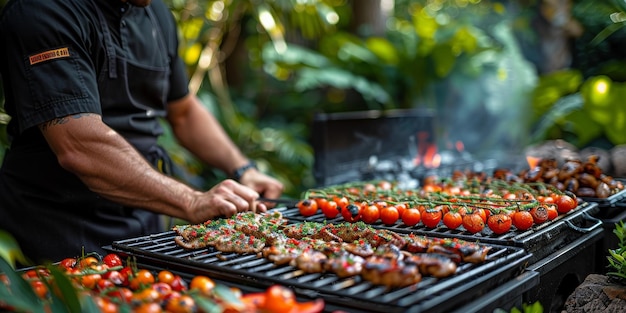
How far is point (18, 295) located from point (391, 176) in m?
3.33

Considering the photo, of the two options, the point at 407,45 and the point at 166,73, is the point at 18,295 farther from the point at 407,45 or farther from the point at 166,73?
the point at 407,45

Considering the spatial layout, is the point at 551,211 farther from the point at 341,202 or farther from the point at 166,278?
the point at 166,278

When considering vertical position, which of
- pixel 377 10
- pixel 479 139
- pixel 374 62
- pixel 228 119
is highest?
pixel 377 10

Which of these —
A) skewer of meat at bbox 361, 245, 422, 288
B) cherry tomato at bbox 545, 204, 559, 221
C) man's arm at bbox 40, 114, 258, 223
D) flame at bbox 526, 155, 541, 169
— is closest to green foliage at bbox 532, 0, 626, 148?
flame at bbox 526, 155, 541, 169

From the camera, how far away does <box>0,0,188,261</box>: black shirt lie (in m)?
2.75

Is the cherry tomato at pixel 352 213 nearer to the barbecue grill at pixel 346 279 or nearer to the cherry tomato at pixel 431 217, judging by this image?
the cherry tomato at pixel 431 217

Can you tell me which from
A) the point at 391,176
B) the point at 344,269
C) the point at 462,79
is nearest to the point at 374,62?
the point at 462,79

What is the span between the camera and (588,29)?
29.1ft

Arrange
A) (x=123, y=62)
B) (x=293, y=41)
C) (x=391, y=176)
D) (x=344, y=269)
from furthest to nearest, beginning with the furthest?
1. (x=293, y=41)
2. (x=391, y=176)
3. (x=123, y=62)
4. (x=344, y=269)

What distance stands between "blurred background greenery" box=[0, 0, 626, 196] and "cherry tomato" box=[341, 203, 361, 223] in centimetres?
354

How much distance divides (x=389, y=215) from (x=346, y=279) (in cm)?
88

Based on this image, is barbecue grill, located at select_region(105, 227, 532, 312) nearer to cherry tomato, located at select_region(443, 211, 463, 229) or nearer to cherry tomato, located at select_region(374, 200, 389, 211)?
cherry tomato, located at select_region(443, 211, 463, 229)

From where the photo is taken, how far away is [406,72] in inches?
334

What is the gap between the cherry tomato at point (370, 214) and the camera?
276 centimetres
